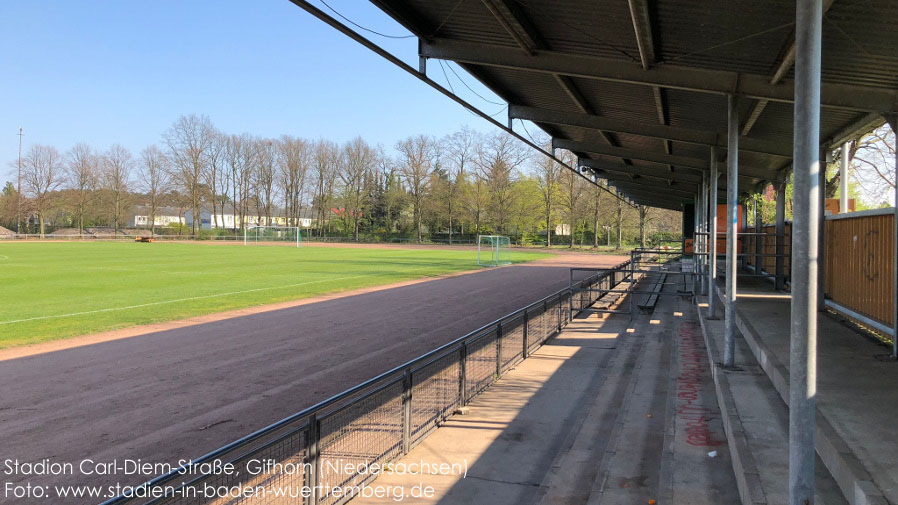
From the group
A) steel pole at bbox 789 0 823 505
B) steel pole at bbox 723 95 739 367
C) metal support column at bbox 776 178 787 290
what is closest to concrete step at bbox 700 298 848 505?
steel pole at bbox 723 95 739 367

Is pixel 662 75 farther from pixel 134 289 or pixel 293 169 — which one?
pixel 293 169

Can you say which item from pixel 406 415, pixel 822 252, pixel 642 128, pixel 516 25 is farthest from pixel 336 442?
pixel 642 128

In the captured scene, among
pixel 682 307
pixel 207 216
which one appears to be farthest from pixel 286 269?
pixel 207 216

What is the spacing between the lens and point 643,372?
9977mm

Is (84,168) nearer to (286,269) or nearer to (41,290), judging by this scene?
(286,269)

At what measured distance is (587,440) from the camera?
22.1 ft

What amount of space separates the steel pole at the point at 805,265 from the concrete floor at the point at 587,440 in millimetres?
1393

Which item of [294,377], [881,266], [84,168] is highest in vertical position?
[84,168]

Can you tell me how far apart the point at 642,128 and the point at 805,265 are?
10.8m

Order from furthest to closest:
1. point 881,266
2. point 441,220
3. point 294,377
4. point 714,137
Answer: point 441,220 < point 714,137 < point 294,377 < point 881,266

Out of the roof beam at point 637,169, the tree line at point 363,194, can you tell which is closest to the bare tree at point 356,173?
the tree line at point 363,194

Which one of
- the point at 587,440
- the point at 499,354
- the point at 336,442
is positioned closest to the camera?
the point at 336,442

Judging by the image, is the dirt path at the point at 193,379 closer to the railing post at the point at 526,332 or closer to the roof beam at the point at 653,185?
the railing post at the point at 526,332

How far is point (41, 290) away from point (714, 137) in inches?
952
